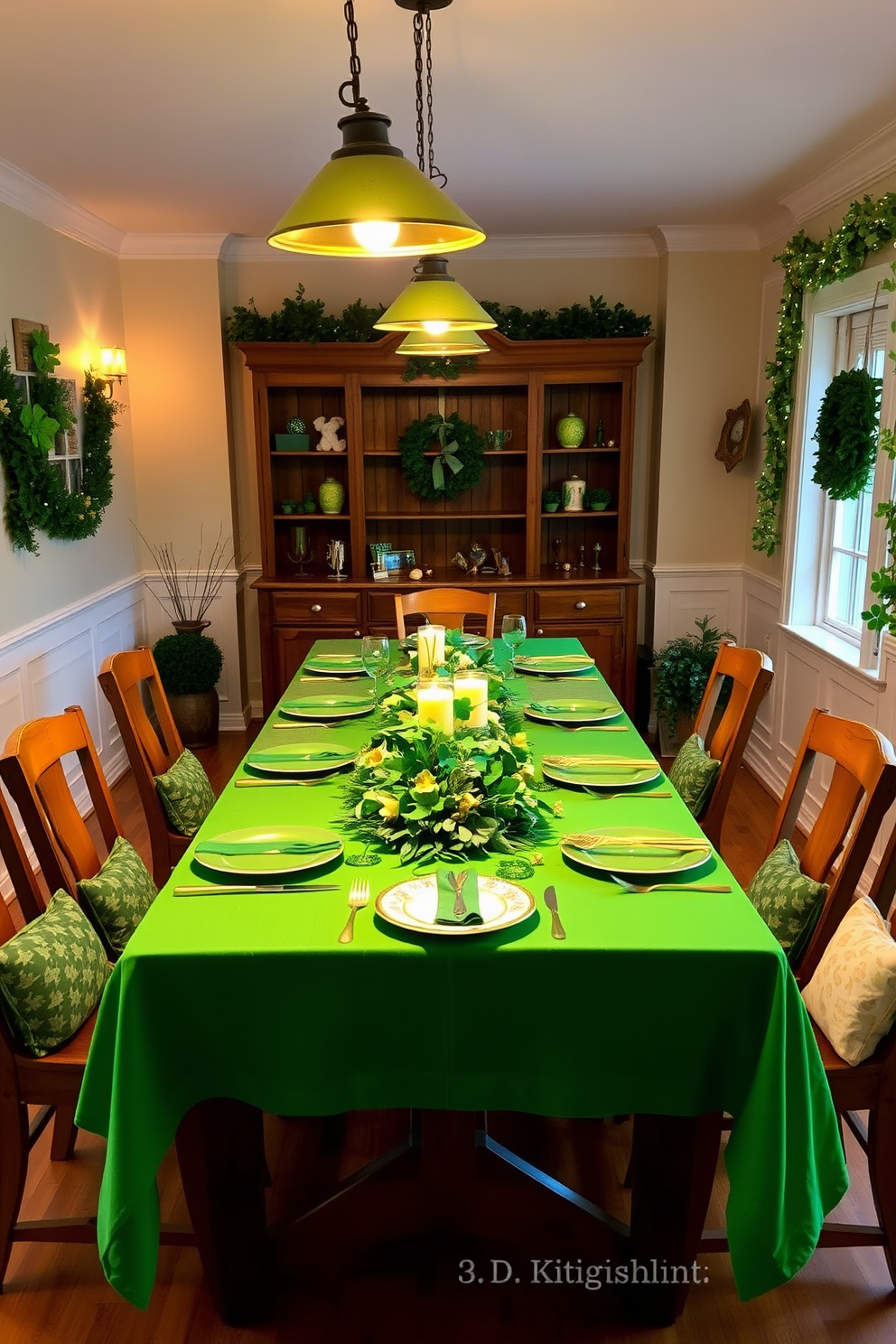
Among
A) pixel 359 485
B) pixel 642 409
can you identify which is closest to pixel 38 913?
pixel 359 485

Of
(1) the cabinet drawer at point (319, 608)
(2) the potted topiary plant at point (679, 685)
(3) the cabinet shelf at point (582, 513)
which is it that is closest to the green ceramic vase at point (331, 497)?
(1) the cabinet drawer at point (319, 608)

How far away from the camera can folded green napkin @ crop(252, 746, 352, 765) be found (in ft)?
8.41

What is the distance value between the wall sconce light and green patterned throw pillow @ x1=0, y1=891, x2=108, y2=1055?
11.5 feet

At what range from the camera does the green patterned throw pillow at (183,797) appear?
2.87 meters

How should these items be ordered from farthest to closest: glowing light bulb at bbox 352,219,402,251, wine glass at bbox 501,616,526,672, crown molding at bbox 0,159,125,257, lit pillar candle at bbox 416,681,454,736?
crown molding at bbox 0,159,125,257 → wine glass at bbox 501,616,526,672 → lit pillar candle at bbox 416,681,454,736 → glowing light bulb at bbox 352,219,402,251

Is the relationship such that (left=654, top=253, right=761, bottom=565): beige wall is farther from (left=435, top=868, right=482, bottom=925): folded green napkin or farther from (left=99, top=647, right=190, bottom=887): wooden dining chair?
(left=435, top=868, right=482, bottom=925): folded green napkin

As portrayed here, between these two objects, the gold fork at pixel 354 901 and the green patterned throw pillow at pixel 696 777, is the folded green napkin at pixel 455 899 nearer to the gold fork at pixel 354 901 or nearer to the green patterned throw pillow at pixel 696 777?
the gold fork at pixel 354 901

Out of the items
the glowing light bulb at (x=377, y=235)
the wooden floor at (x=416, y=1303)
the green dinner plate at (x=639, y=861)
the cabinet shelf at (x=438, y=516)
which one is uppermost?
the glowing light bulb at (x=377, y=235)

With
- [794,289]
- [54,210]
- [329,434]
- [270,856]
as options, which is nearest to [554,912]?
[270,856]

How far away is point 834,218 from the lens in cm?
413

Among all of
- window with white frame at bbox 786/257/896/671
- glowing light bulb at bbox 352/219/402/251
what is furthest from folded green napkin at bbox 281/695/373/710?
window with white frame at bbox 786/257/896/671

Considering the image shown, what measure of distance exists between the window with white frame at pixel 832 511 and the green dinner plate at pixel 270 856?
2.54 m

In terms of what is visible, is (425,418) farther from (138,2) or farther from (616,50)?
(138,2)

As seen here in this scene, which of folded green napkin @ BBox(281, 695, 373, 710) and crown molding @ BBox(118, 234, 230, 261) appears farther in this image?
crown molding @ BBox(118, 234, 230, 261)
